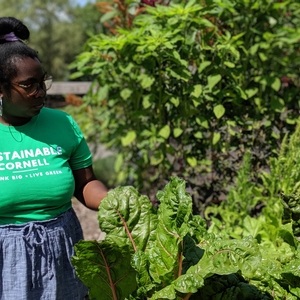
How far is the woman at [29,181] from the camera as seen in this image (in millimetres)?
1890

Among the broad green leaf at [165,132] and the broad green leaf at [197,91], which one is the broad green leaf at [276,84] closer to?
the broad green leaf at [197,91]

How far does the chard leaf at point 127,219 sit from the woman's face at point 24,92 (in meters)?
0.46

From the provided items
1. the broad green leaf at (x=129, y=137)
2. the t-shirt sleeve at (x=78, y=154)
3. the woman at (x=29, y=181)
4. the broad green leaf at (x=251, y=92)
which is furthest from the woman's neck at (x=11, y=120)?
the broad green leaf at (x=251, y=92)

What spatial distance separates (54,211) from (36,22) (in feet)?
107

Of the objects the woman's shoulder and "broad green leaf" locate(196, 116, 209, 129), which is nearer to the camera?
the woman's shoulder

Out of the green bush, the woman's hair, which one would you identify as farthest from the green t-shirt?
the green bush

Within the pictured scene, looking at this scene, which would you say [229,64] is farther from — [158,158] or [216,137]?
[158,158]

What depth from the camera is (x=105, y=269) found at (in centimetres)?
166

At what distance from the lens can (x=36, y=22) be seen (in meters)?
32.5

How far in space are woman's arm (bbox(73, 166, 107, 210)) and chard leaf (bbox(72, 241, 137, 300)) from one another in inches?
19.3

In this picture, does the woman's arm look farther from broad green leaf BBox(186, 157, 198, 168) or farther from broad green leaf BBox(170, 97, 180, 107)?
broad green leaf BBox(186, 157, 198, 168)

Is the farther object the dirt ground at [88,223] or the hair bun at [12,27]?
the dirt ground at [88,223]

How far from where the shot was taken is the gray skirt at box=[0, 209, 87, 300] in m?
1.91

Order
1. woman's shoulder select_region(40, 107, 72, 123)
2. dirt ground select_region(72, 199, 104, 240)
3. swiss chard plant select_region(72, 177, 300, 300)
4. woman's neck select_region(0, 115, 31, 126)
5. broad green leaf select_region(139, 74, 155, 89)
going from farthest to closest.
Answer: dirt ground select_region(72, 199, 104, 240), broad green leaf select_region(139, 74, 155, 89), woman's shoulder select_region(40, 107, 72, 123), woman's neck select_region(0, 115, 31, 126), swiss chard plant select_region(72, 177, 300, 300)
